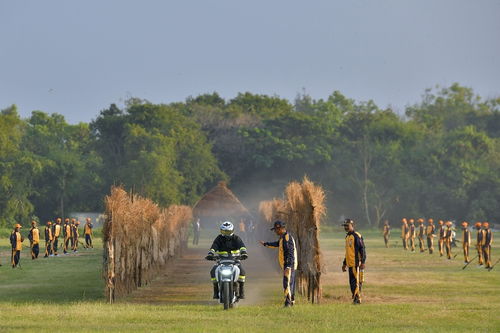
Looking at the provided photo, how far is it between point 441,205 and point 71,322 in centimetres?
7489

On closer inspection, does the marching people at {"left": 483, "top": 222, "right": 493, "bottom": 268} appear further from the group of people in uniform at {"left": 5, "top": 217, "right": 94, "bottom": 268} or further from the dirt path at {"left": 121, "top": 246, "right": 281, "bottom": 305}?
the group of people in uniform at {"left": 5, "top": 217, "right": 94, "bottom": 268}

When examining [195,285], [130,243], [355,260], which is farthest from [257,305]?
[195,285]

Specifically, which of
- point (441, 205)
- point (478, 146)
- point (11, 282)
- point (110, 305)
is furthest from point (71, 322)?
point (478, 146)

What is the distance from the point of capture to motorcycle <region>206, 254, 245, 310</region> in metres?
18.3

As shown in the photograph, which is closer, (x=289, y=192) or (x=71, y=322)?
(x=71, y=322)

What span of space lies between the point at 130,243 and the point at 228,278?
262 inches

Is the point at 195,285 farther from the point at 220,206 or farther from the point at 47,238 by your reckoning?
the point at 220,206

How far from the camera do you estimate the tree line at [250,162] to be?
3361 inches

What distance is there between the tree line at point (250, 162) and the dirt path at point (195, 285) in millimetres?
44752

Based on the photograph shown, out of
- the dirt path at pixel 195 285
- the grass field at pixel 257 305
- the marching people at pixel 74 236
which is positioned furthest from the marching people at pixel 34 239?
the marching people at pixel 74 236

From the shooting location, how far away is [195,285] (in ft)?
87.9

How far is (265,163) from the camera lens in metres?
93.0

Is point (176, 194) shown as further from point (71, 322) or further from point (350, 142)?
point (71, 322)

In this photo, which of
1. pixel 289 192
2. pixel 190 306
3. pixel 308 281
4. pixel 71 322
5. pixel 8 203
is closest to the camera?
pixel 71 322
